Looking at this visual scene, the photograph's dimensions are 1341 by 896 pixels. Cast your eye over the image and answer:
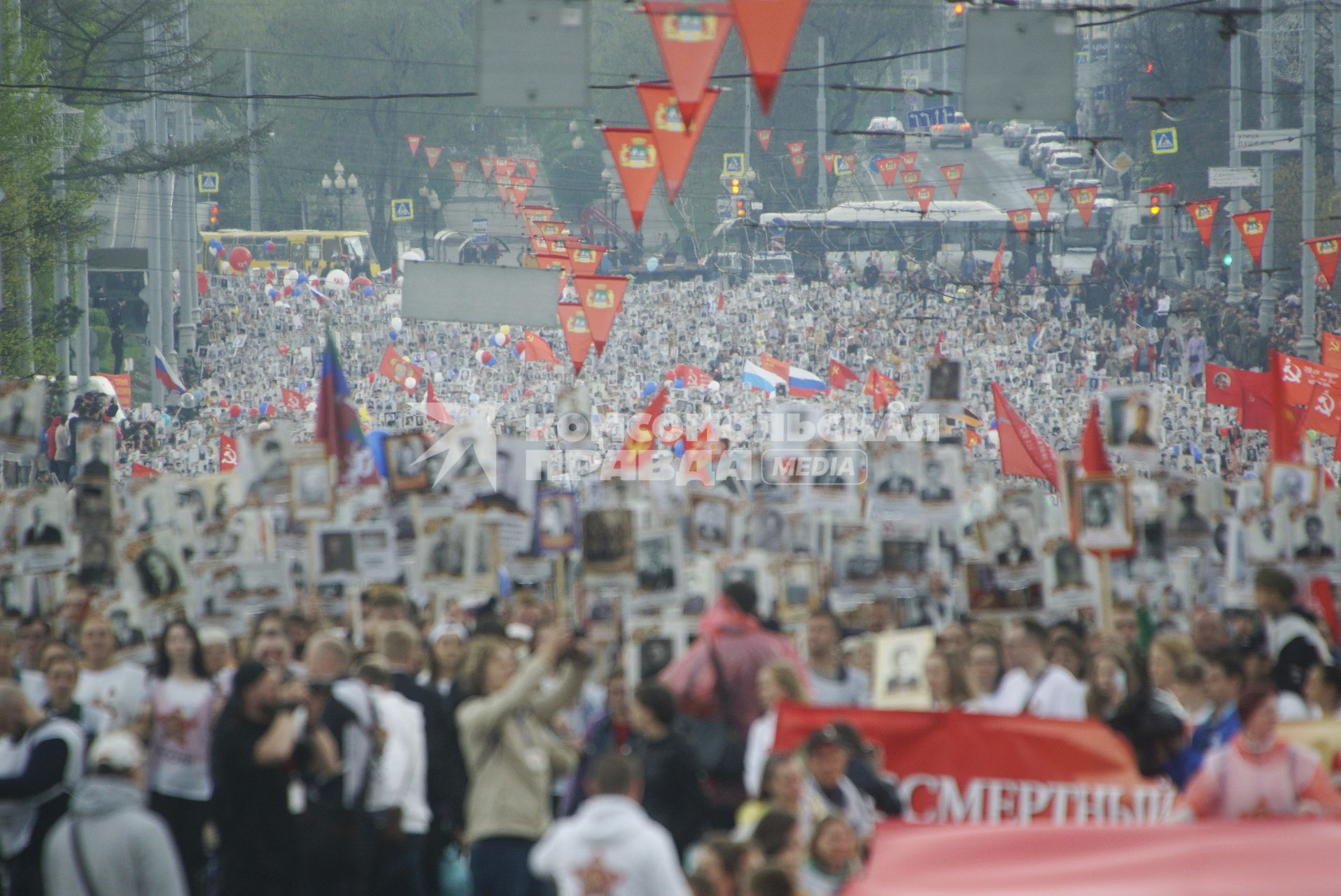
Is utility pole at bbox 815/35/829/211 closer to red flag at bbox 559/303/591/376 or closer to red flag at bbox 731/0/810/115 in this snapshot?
red flag at bbox 559/303/591/376

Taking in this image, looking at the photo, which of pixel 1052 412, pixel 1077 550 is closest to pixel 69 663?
pixel 1077 550

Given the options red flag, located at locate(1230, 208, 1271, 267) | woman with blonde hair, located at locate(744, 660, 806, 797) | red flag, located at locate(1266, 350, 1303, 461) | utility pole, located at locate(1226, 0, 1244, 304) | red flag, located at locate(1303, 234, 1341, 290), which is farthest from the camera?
utility pole, located at locate(1226, 0, 1244, 304)

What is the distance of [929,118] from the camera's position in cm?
8356

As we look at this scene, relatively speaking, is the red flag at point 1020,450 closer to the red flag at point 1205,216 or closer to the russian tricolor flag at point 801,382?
the russian tricolor flag at point 801,382

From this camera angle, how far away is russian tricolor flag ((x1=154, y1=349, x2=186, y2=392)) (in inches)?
1657

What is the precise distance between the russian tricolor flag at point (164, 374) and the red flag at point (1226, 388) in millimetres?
23341

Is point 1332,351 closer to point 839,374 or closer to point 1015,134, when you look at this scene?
point 839,374

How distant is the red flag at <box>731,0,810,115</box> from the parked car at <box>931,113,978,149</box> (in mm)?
77367

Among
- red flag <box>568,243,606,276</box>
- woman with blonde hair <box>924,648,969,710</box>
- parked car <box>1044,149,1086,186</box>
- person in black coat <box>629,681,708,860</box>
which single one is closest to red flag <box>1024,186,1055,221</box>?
red flag <box>568,243,606,276</box>

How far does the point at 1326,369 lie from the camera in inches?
827

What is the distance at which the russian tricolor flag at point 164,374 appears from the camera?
42.1 metres

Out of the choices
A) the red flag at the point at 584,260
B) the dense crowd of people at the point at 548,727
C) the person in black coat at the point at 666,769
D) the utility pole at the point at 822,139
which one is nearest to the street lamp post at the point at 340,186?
the utility pole at the point at 822,139

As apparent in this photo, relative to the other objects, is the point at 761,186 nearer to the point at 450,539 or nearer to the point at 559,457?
the point at 559,457

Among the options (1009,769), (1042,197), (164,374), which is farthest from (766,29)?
(1042,197)
